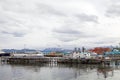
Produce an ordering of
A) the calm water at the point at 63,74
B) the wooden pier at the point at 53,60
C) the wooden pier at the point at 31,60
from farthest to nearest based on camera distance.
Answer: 1. the wooden pier at the point at 31,60
2. the wooden pier at the point at 53,60
3. the calm water at the point at 63,74

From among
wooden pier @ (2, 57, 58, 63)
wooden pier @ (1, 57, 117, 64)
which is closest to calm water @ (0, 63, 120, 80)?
wooden pier @ (1, 57, 117, 64)

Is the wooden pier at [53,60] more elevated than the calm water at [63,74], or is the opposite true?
the wooden pier at [53,60]

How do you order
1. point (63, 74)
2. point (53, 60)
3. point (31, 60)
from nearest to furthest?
point (63, 74)
point (53, 60)
point (31, 60)

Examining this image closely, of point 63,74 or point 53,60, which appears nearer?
point 63,74

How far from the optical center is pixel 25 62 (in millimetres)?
107250

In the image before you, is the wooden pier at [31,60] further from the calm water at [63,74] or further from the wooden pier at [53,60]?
the calm water at [63,74]

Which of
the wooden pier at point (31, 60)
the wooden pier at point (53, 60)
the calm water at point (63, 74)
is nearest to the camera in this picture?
Result: the calm water at point (63, 74)

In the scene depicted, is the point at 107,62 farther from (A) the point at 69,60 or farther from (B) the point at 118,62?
(A) the point at 69,60

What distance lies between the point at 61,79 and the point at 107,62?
127ft

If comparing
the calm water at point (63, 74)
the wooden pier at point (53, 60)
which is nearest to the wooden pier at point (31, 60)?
the wooden pier at point (53, 60)

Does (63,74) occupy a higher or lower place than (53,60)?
lower

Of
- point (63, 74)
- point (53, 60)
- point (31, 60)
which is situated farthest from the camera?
point (31, 60)

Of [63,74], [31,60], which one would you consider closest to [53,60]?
[31,60]

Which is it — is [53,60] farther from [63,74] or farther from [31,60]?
[63,74]
